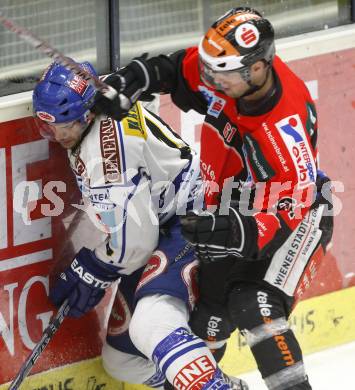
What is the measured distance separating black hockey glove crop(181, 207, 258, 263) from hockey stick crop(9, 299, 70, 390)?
713mm

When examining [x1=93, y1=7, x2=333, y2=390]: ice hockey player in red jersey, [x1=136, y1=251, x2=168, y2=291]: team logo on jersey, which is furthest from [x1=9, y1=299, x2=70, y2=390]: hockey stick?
[x1=93, y1=7, x2=333, y2=390]: ice hockey player in red jersey

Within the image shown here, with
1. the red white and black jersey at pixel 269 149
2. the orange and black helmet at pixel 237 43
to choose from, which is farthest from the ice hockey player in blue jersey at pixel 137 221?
the orange and black helmet at pixel 237 43

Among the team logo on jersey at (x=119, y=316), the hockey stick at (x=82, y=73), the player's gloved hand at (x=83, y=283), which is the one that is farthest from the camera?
the team logo on jersey at (x=119, y=316)

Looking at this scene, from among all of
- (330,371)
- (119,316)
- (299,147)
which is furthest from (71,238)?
(330,371)

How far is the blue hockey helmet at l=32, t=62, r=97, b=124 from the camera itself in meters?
4.39

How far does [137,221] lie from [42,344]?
58 centimetres

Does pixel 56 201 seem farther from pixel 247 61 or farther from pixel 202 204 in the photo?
pixel 247 61

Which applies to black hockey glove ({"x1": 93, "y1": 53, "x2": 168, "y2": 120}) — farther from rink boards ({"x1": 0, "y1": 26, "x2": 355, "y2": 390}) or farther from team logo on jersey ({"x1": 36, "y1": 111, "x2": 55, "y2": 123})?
rink boards ({"x1": 0, "y1": 26, "x2": 355, "y2": 390})

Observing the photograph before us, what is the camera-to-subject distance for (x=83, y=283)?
15.5 feet

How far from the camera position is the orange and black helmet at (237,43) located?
13.7ft

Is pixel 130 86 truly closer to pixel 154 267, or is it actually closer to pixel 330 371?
pixel 154 267

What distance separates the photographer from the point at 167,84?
4.58 meters

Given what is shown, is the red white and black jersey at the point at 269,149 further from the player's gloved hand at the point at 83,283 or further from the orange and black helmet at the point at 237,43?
the player's gloved hand at the point at 83,283

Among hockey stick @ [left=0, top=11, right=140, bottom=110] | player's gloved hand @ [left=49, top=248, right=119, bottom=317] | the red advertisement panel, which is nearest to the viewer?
hockey stick @ [left=0, top=11, right=140, bottom=110]
